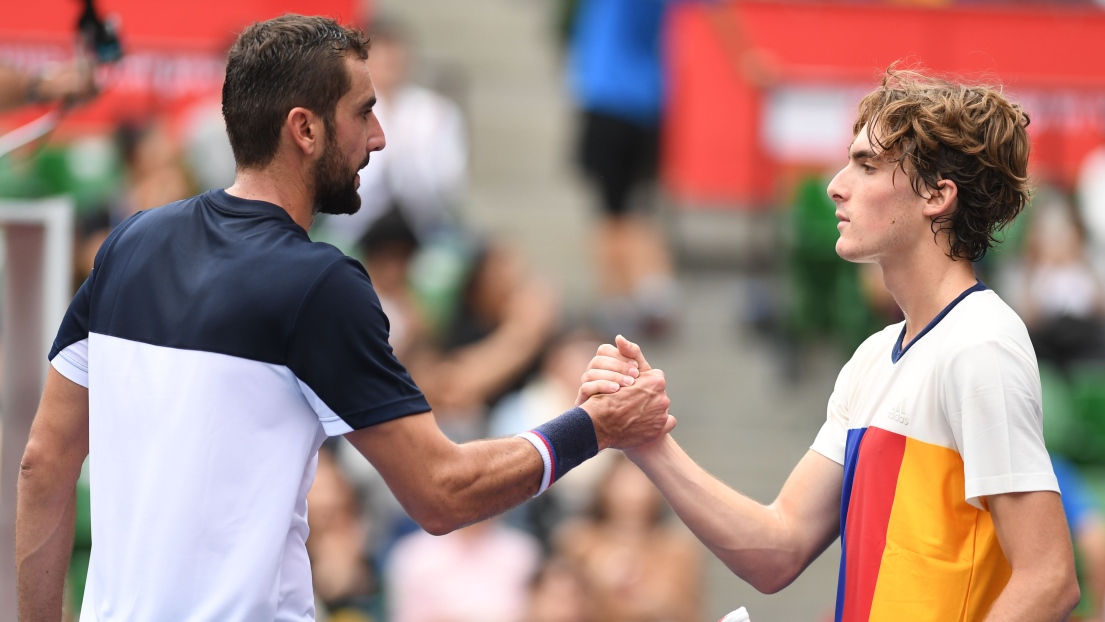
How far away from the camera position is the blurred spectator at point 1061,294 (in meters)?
7.01

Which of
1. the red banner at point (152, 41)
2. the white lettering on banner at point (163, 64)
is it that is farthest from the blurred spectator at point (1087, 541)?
the white lettering on banner at point (163, 64)

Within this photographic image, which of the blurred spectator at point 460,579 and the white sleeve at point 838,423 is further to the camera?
the blurred spectator at point 460,579

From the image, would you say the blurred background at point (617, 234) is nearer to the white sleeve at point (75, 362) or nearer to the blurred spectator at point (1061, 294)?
the blurred spectator at point (1061, 294)

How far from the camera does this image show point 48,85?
3.35 metres

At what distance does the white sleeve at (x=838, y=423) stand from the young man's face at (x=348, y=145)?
3.56ft

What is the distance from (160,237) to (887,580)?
4.89 feet

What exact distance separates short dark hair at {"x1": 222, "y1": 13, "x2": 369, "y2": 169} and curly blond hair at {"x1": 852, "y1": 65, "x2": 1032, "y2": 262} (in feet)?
3.47

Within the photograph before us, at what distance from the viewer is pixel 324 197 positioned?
92.9 inches

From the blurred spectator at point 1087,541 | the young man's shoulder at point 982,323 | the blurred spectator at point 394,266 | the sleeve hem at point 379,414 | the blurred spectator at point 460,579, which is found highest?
the young man's shoulder at point 982,323

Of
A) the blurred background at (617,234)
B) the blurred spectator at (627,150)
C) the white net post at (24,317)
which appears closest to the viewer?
the white net post at (24,317)

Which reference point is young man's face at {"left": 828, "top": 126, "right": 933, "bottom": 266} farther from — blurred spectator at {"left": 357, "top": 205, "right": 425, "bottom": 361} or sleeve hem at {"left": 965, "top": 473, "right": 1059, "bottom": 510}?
blurred spectator at {"left": 357, "top": 205, "right": 425, "bottom": 361}

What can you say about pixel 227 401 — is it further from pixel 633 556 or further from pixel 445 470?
pixel 633 556

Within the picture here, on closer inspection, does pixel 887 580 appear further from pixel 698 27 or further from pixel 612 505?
pixel 698 27

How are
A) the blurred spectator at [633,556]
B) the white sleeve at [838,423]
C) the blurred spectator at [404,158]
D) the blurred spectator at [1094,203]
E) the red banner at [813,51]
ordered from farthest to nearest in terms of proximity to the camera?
the red banner at [813,51] < the blurred spectator at [1094,203] < the blurred spectator at [404,158] < the blurred spectator at [633,556] < the white sleeve at [838,423]
